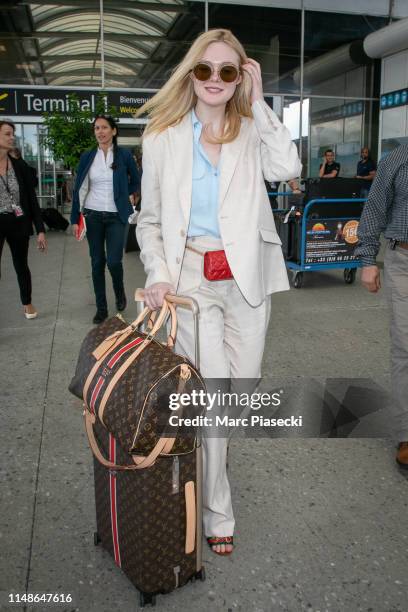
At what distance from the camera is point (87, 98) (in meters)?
15.2

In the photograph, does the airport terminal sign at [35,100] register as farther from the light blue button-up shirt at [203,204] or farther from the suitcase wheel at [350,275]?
the light blue button-up shirt at [203,204]

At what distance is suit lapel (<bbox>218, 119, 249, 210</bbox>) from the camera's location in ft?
7.24

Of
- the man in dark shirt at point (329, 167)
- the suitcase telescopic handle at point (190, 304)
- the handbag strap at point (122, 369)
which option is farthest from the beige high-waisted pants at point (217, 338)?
the man in dark shirt at point (329, 167)

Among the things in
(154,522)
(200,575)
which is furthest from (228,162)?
(200,575)

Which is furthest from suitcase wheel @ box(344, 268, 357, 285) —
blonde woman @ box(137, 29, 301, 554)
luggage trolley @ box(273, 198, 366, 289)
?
blonde woman @ box(137, 29, 301, 554)

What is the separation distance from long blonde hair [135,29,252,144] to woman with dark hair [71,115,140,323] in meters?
3.74

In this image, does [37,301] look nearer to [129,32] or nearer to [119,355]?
[119,355]

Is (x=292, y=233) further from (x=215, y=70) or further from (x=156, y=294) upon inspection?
(x=156, y=294)

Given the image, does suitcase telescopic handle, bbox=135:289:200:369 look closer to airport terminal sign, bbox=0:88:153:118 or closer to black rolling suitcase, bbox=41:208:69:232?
black rolling suitcase, bbox=41:208:69:232

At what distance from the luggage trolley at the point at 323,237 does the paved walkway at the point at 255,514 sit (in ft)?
9.39

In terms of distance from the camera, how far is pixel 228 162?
7.30 ft

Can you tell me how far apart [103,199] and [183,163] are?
3.97 meters

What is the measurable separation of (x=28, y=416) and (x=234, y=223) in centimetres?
217

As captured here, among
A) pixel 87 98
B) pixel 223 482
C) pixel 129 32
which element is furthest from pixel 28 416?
pixel 129 32
